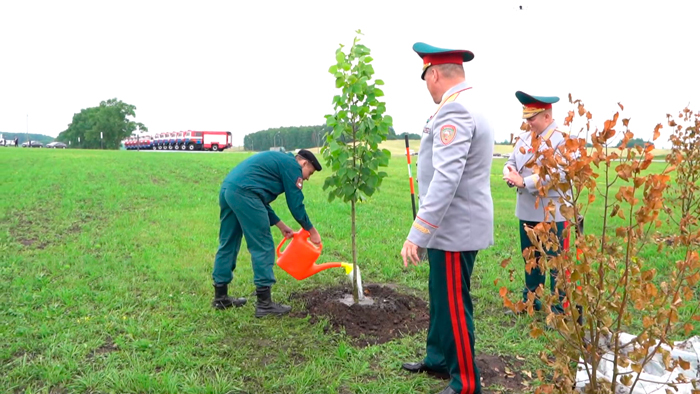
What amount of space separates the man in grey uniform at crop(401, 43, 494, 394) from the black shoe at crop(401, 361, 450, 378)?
1.36 ft

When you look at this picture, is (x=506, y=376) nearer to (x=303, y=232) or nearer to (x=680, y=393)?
(x=680, y=393)

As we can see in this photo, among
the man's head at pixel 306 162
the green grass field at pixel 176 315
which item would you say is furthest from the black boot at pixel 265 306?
the man's head at pixel 306 162

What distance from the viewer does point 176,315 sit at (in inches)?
190

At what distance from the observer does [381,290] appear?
17.7 ft

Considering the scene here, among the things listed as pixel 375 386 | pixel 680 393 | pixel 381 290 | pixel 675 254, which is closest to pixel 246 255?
pixel 381 290

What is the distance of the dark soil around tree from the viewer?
3695 millimetres

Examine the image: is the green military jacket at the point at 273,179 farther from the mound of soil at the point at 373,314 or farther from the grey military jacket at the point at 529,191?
the grey military jacket at the point at 529,191

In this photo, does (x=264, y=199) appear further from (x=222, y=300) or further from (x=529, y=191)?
(x=529, y=191)

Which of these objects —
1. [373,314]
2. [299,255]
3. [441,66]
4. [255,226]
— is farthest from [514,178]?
[255,226]

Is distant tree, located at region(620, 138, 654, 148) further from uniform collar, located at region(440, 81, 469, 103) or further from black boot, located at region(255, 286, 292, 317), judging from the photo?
black boot, located at region(255, 286, 292, 317)

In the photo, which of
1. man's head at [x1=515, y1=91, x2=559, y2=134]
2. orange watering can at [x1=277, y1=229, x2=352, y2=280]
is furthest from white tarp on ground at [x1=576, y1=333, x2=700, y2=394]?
orange watering can at [x1=277, y1=229, x2=352, y2=280]

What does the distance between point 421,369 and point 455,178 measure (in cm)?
162

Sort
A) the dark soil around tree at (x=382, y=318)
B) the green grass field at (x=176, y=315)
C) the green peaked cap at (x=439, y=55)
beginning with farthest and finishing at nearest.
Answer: the dark soil around tree at (x=382, y=318)
the green grass field at (x=176, y=315)
the green peaked cap at (x=439, y=55)

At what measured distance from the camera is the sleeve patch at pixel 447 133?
2861mm
